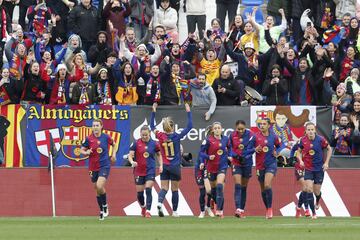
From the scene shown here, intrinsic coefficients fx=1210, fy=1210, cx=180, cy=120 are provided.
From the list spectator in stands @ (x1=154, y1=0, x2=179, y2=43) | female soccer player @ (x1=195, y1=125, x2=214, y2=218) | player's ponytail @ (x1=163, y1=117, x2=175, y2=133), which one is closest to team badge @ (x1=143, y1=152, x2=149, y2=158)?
player's ponytail @ (x1=163, y1=117, x2=175, y2=133)

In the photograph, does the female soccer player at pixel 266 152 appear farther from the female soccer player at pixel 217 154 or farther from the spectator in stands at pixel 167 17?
the spectator in stands at pixel 167 17

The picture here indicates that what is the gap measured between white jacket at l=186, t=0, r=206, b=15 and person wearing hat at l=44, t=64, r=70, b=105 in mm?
4330

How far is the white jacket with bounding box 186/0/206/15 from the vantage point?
1278 inches

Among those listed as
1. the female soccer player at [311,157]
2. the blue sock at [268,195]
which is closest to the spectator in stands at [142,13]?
the female soccer player at [311,157]

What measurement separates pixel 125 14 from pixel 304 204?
25.0 feet

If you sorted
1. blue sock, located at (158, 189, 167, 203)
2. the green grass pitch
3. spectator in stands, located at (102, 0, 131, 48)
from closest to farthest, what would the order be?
the green grass pitch < blue sock, located at (158, 189, 167, 203) < spectator in stands, located at (102, 0, 131, 48)

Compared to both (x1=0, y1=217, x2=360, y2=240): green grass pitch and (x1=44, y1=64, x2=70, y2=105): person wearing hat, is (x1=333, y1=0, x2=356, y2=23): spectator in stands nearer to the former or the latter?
(x1=44, y1=64, x2=70, y2=105): person wearing hat

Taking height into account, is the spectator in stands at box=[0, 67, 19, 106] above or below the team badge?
above

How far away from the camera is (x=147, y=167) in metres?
27.3

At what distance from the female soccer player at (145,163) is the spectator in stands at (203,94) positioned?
282 cm

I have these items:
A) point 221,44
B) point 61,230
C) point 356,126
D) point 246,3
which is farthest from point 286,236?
point 246,3

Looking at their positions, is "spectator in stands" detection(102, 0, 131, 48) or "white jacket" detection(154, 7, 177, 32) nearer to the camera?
"spectator in stands" detection(102, 0, 131, 48)

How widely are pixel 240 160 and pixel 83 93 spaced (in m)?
5.01

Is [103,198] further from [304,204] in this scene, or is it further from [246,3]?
[246,3]
